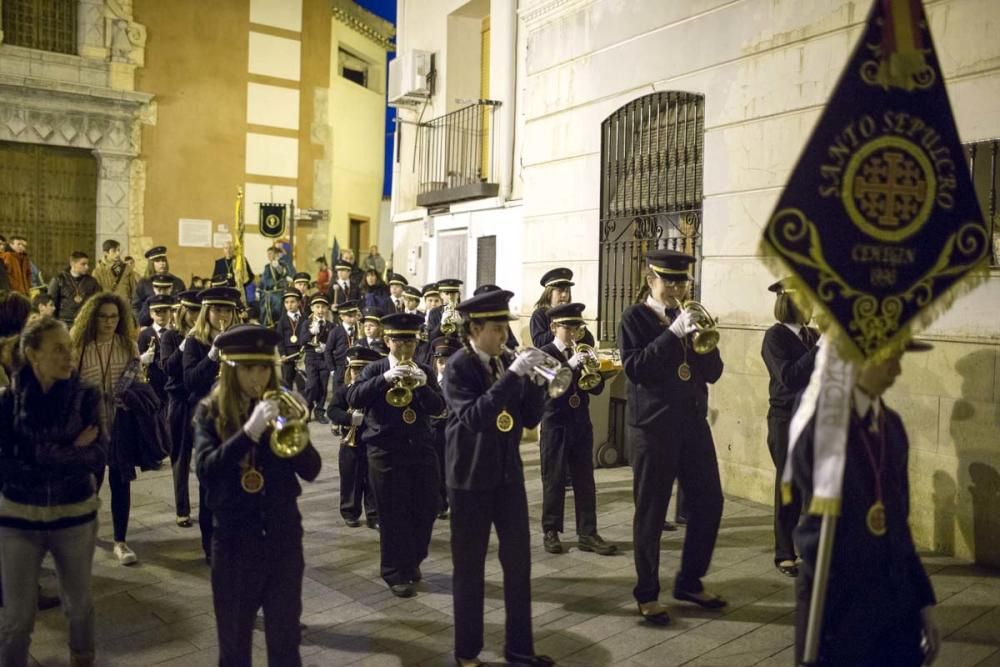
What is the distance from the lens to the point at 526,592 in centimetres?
495

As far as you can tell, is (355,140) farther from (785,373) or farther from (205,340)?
(785,373)

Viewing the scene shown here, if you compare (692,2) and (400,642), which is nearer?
(400,642)

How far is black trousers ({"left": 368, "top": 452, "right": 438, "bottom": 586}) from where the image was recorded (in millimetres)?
6312

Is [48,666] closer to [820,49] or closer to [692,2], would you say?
[820,49]

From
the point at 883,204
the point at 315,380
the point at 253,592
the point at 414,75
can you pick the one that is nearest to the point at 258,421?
the point at 253,592

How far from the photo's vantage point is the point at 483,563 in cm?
493

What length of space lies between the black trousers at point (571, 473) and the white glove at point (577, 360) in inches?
34.1

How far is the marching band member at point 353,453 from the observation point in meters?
7.32

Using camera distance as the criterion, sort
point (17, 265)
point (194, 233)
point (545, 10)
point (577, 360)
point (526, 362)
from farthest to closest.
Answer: point (194, 233) < point (17, 265) < point (545, 10) < point (577, 360) < point (526, 362)

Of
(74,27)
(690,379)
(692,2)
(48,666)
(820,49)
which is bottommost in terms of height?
(48,666)

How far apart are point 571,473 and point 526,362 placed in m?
3.02

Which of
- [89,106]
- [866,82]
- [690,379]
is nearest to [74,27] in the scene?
[89,106]

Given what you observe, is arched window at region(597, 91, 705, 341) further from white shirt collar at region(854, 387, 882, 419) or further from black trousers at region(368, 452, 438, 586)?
white shirt collar at region(854, 387, 882, 419)

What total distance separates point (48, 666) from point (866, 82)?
5.05 m
